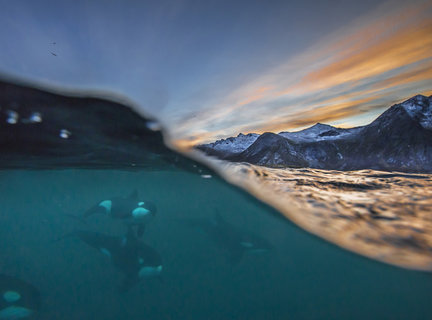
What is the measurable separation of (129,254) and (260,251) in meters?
9.11

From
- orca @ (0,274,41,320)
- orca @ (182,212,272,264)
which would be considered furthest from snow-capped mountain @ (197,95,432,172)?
orca @ (0,274,41,320)

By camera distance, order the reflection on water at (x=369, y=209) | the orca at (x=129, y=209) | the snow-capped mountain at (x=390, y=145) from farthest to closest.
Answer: the snow-capped mountain at (x=390, y=145), the orca at (x=129, y=209), the reflection on water at (x=369, y=209)

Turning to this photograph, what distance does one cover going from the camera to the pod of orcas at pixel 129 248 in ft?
29.6

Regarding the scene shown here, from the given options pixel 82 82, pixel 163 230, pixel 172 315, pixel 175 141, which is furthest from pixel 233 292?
pixel 163 230

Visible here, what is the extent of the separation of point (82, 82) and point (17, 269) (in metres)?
40.6

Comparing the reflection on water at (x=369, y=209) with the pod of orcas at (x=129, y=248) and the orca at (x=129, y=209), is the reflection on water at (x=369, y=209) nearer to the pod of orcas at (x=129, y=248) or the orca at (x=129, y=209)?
the pod of orcas at (x=129, y=248)

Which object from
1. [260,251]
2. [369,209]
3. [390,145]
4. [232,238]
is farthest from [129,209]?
[390,145]

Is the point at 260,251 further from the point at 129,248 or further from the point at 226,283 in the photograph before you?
the point at 226,283

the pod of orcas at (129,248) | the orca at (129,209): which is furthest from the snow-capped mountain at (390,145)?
the orca at (129,209)

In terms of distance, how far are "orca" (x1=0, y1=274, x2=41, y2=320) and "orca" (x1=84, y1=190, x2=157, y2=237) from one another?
6136 millimetres

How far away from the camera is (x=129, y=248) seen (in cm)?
1200

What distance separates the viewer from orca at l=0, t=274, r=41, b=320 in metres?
8.87

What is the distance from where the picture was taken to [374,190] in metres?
5.32

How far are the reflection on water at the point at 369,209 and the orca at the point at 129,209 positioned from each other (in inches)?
478
